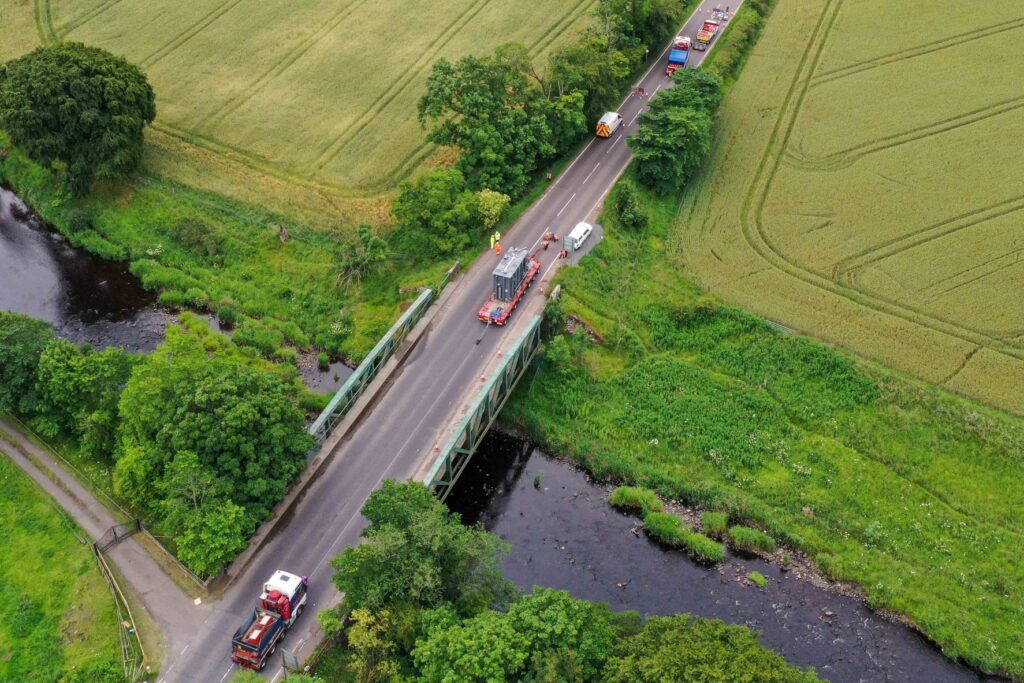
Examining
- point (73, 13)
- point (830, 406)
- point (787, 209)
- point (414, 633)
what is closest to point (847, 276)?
point (787, 209)

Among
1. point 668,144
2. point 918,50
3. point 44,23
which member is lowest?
Result: point 44,23

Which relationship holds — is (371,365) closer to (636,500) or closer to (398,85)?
A: (636,500)

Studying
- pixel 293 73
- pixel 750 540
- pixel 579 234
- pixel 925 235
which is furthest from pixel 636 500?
pixel 293 73

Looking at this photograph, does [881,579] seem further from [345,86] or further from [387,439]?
[345,86]

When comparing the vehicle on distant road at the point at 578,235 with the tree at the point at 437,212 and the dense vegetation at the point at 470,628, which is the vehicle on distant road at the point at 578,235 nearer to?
the tree at the point at 437,212

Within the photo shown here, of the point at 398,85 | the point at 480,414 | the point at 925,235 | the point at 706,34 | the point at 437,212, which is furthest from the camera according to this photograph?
the point at 706,34

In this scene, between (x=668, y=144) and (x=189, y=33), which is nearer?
(x=668, y=144)

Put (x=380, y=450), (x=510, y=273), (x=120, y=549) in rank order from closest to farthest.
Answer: (x=120, y=549) < (x=380, y=450) < (x=510, y=273)
